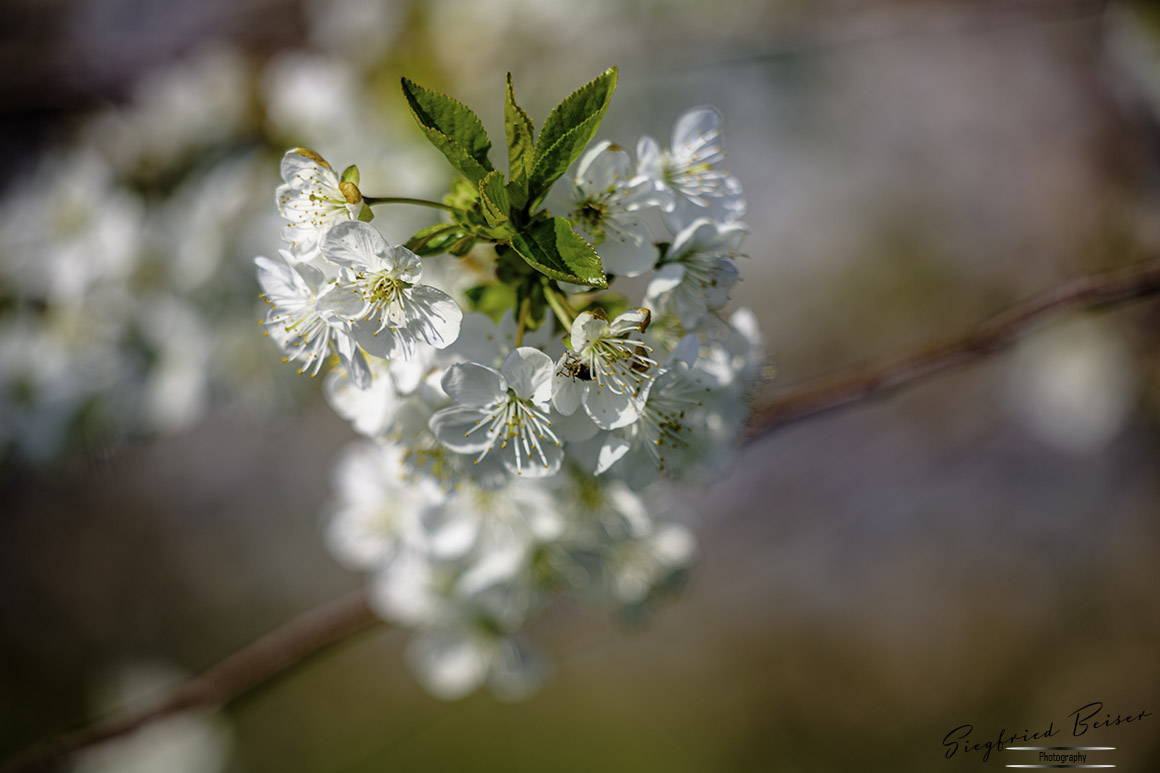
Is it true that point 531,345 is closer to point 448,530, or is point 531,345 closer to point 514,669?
point 448,530

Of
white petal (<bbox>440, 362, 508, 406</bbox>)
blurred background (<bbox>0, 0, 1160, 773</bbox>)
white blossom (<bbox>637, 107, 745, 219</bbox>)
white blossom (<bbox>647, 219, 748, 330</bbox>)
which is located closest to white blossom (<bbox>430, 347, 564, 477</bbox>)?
white petal (<bbox>440, 362, 508, 406</bbox>)

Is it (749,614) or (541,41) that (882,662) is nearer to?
(749,614)

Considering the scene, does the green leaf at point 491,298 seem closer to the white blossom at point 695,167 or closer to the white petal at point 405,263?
the white petal at point 405,263

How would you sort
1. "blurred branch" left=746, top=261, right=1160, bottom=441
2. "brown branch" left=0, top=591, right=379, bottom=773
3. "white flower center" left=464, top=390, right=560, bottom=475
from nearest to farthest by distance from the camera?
"white flower center" left=464, top=390, right=560, bottom=475 → "blurred branch" left=746, top=261, right=1160, bottom=441 → "brown branch" left=0, top=591, right=379, bottom=773

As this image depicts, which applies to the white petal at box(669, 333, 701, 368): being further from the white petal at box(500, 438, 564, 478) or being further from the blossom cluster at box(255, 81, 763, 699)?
the white petal at box(500, 438, 564, 478)

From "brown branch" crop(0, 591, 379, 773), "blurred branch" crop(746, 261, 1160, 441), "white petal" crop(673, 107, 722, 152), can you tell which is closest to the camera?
"white petal" crop(673, 107, 722, 152)

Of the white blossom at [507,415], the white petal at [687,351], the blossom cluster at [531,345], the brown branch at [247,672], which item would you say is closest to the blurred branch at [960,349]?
the blossom cluster at [531,345]
